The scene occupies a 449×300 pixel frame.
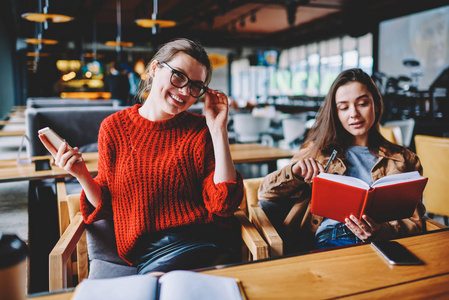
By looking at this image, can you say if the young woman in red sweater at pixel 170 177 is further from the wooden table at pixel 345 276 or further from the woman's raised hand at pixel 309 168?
the wooden table at pixel 345 276

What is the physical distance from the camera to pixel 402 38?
1035cm

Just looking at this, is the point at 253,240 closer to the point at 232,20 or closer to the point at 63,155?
the point at 63,155

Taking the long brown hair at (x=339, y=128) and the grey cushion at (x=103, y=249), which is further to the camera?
the long brown hair at (x=339, y=128)

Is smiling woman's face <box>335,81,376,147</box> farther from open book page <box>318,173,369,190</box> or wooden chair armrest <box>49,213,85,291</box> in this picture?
wooden chair armrest <box>49,213,85,291</box>

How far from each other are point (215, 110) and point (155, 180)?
1.20ft

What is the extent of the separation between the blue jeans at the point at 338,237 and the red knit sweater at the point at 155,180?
0.45 meters

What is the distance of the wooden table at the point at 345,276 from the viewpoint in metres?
0.86

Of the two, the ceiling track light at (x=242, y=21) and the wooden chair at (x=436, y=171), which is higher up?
the ceiling track light at (x=242, y=21)

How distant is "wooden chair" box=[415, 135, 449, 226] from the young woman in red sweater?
6.66 feet

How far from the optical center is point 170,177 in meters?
1.40

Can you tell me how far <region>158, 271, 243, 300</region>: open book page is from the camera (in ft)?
2.49

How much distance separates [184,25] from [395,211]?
12.5 m

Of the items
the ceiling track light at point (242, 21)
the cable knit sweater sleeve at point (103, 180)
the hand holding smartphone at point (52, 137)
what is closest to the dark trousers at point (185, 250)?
the cable knit sweater sleeve at point (103, 180)

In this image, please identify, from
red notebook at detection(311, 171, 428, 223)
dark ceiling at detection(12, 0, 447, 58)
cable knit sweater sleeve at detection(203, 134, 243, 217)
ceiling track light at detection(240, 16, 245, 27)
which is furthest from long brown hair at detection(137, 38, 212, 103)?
ceiling track light at detection(240, 16, 245, 27)
